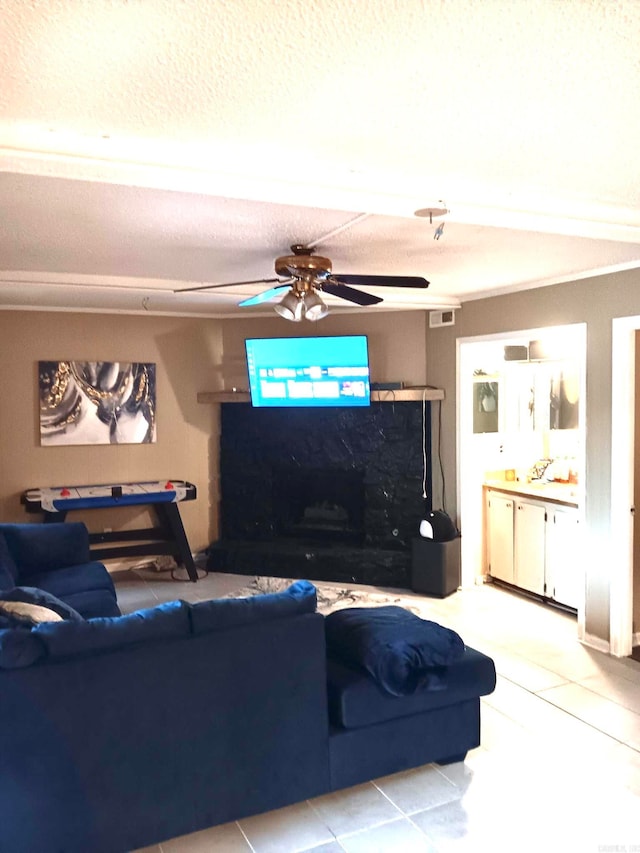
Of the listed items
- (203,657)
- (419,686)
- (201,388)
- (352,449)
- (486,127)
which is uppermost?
(486,127)

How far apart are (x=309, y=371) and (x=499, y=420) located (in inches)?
65.6

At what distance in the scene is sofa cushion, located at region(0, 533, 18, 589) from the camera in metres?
3.95

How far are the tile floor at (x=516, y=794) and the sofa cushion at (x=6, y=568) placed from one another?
1951 millimetres

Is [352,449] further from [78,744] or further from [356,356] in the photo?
[78,744]

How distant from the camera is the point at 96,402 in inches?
241

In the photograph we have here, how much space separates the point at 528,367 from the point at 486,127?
395 cm

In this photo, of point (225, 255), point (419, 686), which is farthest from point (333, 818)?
point (225, 255)

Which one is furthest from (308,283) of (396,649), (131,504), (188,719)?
(131,504)

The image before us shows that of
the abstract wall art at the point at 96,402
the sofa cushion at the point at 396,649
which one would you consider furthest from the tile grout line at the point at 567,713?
the abstract wall art at the point at 96,402

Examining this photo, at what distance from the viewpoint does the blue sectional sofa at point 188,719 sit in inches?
90.7

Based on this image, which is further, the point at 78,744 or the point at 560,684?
the point at 560,684

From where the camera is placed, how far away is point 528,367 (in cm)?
583

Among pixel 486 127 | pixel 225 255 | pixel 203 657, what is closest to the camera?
pixel 486 127

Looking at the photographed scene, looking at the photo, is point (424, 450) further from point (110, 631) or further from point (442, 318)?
point (110, 631)
